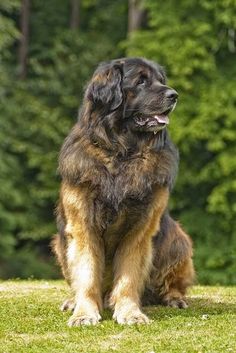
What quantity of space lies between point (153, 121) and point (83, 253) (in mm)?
1182

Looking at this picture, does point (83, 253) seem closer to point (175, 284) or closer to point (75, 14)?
point (175, 284)

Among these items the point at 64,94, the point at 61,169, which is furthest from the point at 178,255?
the point at 64,94

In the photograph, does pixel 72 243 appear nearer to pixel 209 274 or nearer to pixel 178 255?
pixel 178 255

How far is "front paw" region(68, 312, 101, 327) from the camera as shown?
7102 millimetres

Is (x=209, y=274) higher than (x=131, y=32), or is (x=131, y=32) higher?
(x=131, y=32)

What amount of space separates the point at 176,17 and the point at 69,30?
5328 millimetres

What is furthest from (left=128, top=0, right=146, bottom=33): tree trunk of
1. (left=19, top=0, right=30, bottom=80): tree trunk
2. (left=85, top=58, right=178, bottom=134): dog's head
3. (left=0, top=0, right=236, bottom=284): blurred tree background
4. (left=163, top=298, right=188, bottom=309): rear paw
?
(left=85, top=58, right=178, bottom=134): dog's head

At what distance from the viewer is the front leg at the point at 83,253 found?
7367mm

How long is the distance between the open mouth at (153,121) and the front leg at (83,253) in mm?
703

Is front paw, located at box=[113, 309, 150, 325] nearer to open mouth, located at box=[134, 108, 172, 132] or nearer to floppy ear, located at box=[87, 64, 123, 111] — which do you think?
open mouth, located at box=[134, 108, 172, 132]

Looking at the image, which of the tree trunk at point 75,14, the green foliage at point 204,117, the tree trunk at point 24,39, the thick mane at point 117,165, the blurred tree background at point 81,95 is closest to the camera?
the thick mane at point 117,165

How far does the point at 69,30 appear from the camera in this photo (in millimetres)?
26188

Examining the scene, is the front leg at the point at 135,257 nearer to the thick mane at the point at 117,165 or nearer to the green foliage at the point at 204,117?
the thick mane at the point at 117,165

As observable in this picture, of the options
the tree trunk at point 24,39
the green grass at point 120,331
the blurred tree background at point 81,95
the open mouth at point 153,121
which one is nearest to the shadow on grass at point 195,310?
the green grass at point 120,331
